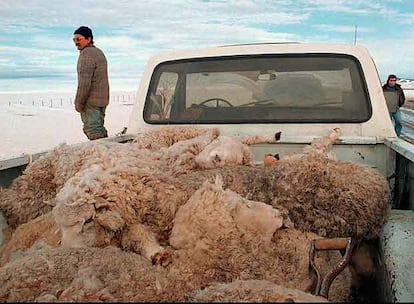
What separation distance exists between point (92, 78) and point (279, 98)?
259cm

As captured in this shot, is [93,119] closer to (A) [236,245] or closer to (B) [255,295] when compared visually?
(A) [236,245]

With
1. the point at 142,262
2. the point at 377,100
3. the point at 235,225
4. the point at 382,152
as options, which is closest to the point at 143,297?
the point at 142,262

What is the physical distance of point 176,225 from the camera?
7.18 feet

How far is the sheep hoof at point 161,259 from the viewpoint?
6.61 feet

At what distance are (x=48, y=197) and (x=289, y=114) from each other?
221cm

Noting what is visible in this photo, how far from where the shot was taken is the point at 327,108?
4254 millimetres

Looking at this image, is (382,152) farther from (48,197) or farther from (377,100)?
(48,197)

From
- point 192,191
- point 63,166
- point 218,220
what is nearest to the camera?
point 218,220

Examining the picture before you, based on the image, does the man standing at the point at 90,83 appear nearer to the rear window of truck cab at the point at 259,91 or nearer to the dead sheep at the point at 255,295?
the rear window of truck cab at the point at 259,91

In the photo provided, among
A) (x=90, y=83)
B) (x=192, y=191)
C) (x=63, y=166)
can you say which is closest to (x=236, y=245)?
(x=192, y=191)

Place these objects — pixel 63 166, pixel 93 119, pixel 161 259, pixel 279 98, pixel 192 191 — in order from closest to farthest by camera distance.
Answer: pixel 161 259
pixel 192 191
pixel 63 166
pixel 279 98
pixel 93 119

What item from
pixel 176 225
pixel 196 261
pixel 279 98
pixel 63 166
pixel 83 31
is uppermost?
pixel 83 31

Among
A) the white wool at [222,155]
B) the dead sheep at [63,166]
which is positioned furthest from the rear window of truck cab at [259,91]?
the dead sheep at [63,166]

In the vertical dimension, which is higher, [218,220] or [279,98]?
[279,98]
